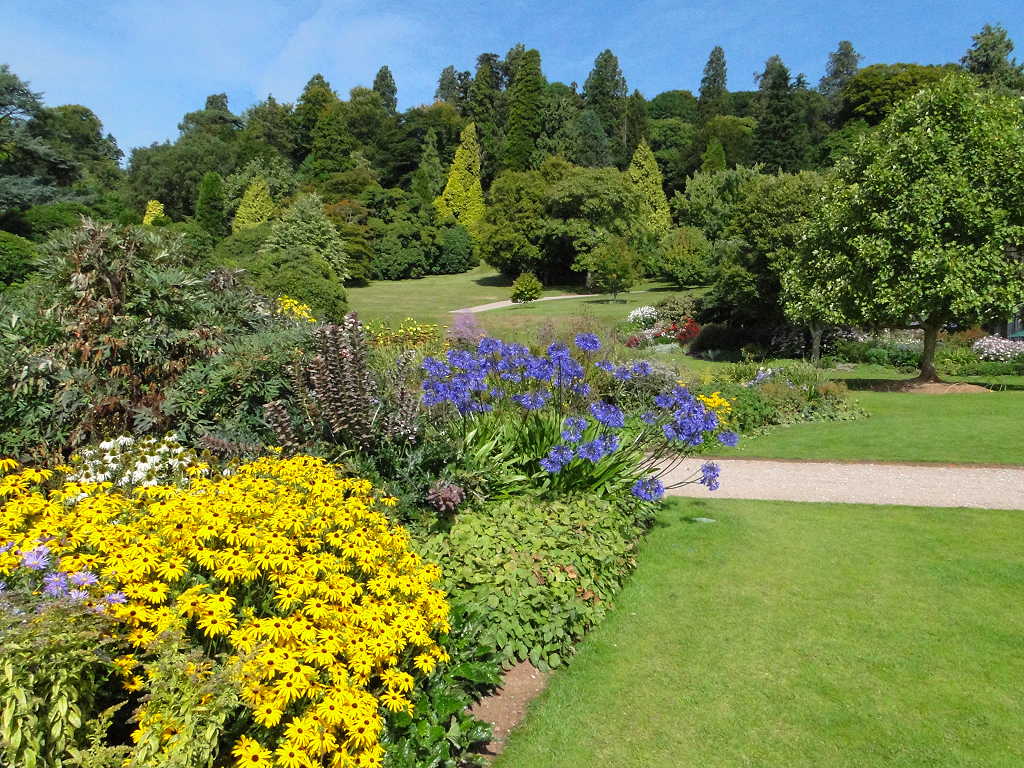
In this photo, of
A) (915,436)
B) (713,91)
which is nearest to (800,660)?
(915,436)

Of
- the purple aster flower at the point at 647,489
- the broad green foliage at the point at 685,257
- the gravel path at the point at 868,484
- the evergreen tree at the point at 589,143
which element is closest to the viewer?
the purple aster flower at the point at 647,489

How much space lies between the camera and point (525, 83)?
53.3m

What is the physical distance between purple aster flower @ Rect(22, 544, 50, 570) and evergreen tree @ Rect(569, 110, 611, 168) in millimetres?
55219

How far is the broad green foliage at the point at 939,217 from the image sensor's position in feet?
43.3

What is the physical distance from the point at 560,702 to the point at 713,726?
783 millimetres

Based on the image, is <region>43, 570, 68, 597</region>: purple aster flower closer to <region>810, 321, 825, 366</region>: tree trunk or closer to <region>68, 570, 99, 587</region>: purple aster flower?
<region>68, 570, 99, 587</region>: purple aster flower

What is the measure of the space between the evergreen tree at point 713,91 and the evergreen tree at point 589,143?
868 centimetres

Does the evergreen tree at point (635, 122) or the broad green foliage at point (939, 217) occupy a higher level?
the evergreen tree at point (635, 122)

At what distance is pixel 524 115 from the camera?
53.6m

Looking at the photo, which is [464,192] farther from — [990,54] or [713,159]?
[990,54]

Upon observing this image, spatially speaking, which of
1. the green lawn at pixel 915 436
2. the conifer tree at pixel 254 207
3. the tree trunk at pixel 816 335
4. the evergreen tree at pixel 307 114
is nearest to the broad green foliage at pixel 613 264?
the tree trunk at pixel 816 335

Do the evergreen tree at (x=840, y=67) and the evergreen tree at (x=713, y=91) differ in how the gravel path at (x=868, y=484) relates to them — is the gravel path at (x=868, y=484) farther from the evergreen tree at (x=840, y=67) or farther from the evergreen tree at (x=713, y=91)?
the evergreen tree at (x=840, y=67)

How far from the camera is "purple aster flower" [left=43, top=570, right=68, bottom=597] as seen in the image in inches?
97.6

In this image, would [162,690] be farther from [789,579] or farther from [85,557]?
[789,579]
